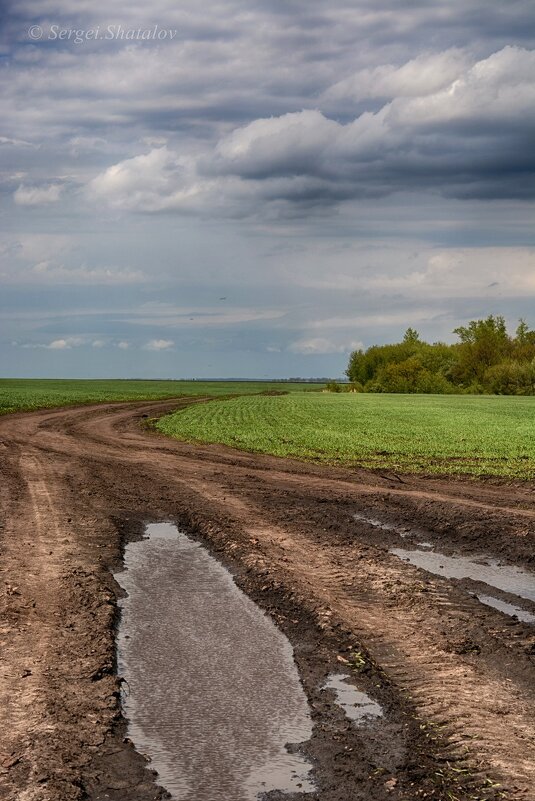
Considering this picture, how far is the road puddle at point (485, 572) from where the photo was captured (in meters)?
10.8

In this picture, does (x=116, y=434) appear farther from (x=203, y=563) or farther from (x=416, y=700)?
(x=416, y=700)

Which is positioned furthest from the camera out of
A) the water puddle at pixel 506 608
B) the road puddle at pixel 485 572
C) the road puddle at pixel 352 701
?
the road puddle at pixel 485 572

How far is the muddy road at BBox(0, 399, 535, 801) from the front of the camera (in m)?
5.93

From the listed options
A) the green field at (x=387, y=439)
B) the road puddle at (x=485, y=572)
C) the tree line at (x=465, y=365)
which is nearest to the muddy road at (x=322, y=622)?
the road puddle at (x=485, y=572)

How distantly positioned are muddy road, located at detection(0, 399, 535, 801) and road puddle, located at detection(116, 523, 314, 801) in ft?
0.51

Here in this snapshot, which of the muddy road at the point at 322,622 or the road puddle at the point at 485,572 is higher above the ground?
the muddy road at the point at 322,622

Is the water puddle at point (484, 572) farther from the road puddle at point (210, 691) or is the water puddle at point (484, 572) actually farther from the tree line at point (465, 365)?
the tree line at point (465, 365)

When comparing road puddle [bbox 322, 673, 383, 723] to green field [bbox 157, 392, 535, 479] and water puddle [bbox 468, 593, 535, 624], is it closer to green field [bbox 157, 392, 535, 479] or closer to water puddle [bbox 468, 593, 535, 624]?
water puddle [bbox 468, 593, 535, 624]

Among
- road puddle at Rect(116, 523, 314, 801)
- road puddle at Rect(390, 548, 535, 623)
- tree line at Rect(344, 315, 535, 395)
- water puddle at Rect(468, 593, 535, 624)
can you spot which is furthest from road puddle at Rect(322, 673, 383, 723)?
tree line at Rect(344, 315, 535, 395)

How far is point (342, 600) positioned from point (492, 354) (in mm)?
135847

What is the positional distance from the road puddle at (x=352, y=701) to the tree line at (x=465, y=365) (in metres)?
122

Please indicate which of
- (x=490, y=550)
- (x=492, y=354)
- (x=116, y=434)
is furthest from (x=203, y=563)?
(x=492, y=354)

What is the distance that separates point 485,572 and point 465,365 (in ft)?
437

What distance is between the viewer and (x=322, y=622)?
9570mm
